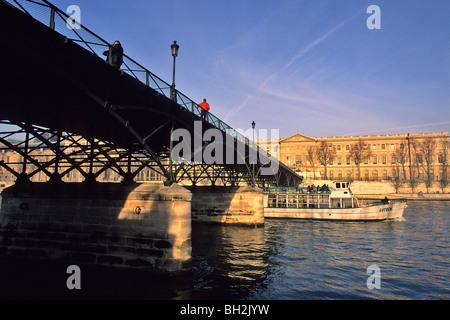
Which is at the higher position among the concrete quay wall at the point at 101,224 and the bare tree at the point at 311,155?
the bare tree at the point at 311,155

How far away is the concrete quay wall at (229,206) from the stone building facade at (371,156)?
65.1 m

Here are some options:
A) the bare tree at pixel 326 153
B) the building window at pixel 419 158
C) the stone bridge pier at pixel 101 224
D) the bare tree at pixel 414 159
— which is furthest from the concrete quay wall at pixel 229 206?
the building window at pixel 419 158

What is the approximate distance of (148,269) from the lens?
39.2 feet

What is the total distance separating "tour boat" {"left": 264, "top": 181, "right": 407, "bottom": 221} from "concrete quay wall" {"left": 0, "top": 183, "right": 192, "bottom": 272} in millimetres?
27044

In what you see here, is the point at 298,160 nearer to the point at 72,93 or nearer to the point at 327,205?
the point at 327,205

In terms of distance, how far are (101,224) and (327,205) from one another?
1204 inches

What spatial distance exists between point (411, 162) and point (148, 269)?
105944 millimetres

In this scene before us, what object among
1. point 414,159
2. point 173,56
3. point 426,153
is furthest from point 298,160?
point 173,56

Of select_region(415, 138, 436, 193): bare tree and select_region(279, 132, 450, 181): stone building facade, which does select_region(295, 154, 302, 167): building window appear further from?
select_region(415, 138, 436, 193): bare tree

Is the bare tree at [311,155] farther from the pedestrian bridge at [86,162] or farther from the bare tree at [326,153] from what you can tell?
the pedestrian bridge at [86,162]

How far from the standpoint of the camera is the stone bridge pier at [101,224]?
474 inches

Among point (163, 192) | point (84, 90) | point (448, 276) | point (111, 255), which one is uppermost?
point (84, 90)
